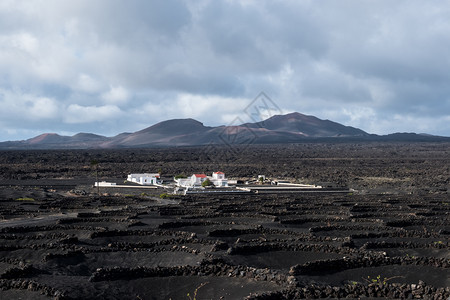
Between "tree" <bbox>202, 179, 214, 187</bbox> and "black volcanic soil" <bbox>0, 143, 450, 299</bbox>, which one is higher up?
"tree" <bbox>202, 179, 214, 187</bbox>

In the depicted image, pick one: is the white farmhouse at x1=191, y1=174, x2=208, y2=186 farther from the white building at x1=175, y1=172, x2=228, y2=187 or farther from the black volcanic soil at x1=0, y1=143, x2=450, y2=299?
the black volcanic soil at x1=0, y1=143, x2=450, y2=299

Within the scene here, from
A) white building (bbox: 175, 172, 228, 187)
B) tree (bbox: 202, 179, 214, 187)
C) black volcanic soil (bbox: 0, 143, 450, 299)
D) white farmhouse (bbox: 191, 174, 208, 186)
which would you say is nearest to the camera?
black volcanic soil (bbox: 0, 143, 450, 299)

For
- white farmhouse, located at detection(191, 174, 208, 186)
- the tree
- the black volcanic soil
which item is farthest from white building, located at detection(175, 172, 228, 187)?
the black volcanic soil

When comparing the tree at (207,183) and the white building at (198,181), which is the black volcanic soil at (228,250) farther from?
the white building at (198,181)

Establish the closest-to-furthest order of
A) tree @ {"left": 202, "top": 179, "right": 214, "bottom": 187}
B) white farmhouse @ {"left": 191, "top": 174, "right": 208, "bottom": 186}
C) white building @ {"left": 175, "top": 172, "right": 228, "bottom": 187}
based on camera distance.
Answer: tree @ {"left": 202, "top": 179, "right": 214, "bottom": 187} → white farmhouse @ {"left": 191, "top": 174, "right": 208, "bottom": 186} → white building @ {"left": 175, "top": 172, "right": 228, "bottom": 187}

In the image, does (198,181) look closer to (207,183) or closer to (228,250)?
(207,183)

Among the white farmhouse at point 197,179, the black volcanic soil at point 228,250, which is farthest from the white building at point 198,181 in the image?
the black volcanic soil at point 228,250

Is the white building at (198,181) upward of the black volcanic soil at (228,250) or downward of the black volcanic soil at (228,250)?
upward

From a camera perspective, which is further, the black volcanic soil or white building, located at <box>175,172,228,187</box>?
white building, located at <box>175,172,228,187</box>

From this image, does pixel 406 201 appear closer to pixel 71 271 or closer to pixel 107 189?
pixel 71 271

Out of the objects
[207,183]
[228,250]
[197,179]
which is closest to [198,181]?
[197,179]

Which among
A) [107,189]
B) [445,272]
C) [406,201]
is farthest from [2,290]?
[107,189]
